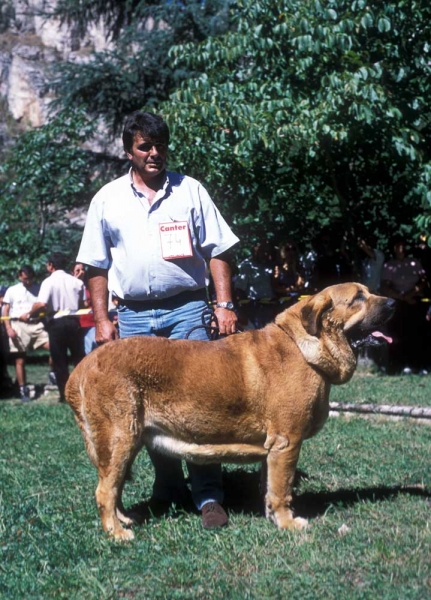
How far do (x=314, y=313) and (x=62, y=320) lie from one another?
7309mm

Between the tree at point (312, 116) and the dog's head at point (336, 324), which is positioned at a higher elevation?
the tree at point (312, 116)

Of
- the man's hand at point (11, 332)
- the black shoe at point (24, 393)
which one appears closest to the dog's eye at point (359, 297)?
the black shoe at point (24, 393)

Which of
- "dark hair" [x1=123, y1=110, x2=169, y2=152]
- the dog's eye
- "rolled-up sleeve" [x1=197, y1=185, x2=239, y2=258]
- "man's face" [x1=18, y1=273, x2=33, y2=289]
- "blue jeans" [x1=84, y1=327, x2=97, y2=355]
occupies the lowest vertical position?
"blue jeans" [x1=84, y1=327, x2=97, y2=355]

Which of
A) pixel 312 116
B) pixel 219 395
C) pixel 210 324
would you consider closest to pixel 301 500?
pixel 219 395

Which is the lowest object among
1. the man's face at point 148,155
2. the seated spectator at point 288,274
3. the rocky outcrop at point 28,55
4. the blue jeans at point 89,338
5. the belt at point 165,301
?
the blue jeans at point 89,338

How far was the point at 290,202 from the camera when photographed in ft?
43.9

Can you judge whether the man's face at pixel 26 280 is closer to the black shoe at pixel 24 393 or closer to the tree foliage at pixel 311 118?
the black shoe at pixel 24 393

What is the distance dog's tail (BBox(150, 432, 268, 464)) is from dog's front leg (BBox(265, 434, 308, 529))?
0.08 m

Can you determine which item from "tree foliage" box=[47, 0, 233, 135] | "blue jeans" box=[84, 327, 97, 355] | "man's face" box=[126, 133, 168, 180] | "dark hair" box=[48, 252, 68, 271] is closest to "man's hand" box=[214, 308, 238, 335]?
"man's face" box=[126, 133, 168, 180]

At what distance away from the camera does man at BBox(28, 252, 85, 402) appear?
1138cm

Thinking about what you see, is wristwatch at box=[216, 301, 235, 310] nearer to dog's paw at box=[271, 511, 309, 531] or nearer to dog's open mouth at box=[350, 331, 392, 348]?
dog's open mouth at box=[350, 331, 392, 348]

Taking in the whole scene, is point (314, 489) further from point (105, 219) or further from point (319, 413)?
point (105, 219)

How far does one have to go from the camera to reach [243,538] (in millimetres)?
4336

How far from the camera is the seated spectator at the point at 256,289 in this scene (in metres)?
12.9
